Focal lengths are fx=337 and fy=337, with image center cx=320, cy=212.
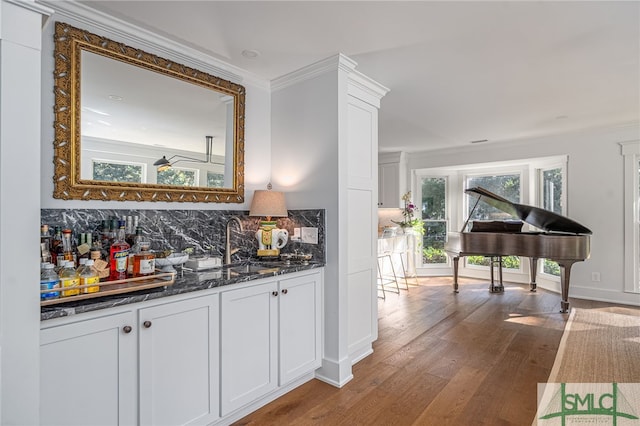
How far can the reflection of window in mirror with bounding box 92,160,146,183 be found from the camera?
1.97 meters

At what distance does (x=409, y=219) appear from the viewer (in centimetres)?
631

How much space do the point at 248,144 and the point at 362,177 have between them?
98 cm

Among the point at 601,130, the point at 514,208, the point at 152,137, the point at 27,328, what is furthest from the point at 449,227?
the point at 27,328

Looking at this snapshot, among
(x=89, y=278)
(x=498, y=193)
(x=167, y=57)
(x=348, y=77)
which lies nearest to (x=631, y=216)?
(x=498, y=193)

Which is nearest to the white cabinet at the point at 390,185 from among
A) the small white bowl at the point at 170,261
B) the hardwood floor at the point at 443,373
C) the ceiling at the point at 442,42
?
the hardwood floor at the point at 443,373

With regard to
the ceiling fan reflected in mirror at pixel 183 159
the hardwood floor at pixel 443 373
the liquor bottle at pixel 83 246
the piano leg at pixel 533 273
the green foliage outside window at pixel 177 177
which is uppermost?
the ceiling fan reflected in mirror at pixel 183 159

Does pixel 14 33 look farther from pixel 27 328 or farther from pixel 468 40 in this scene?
pixel 468 40

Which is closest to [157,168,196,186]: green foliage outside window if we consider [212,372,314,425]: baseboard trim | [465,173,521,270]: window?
[212,372,314,425]: baseboard trim

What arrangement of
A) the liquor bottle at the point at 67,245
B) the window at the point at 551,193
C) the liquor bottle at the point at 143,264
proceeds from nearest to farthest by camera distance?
the liquor bottle at the point at 67,245, the liquor bottle at the point at 143,264, the window at the point at 551,193

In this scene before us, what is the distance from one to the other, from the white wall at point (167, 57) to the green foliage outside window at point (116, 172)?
5.7 inches

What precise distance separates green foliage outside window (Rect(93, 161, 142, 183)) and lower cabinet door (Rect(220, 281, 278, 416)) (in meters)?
0.96

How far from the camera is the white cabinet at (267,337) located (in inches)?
75.4

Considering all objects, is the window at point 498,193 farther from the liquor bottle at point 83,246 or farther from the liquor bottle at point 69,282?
the liquor bottle at point 69,282

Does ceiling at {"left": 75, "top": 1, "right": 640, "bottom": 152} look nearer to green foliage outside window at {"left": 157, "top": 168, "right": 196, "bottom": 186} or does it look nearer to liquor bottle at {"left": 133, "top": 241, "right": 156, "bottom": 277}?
green foliage outside window at {"left": 157, "top": 168, "right": 196, "bottom": 186}
